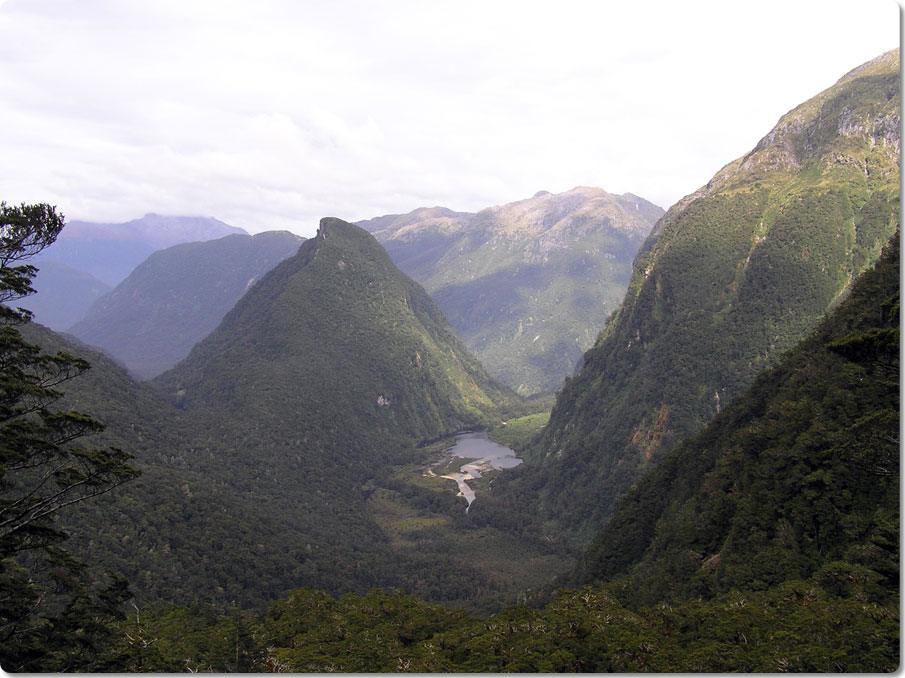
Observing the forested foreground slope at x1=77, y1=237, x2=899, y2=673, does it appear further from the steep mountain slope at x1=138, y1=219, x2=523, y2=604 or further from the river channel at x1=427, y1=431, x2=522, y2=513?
A: the river channel at x1=427, y1=431, x2=522, y2=513

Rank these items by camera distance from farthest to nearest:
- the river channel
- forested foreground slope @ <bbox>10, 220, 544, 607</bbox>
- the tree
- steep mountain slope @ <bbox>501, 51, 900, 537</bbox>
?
the river channel → steep mountain slope @ <bbox>501, 51, 900, 537</bbox> → forested foreground slope @ <bbox>10, 220, 544, 607</bbox> → the tree

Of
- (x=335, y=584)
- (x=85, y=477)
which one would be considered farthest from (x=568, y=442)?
(x=85, y=477)

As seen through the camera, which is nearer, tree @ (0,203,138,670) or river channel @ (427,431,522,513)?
tree @ (0,203,138,670)

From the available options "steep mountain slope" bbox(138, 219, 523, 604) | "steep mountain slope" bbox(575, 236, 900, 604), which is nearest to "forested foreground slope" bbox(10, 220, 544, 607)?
"steep mountain slope" bbox(138, 219, 523, 604)

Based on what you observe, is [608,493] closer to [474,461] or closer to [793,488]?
[793,488]

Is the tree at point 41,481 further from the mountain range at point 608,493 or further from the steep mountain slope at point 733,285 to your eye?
the steep mountain slope at point 733,285

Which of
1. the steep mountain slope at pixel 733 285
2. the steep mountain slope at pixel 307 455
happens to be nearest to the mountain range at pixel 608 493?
the steep mountain slope at pixel 733 285

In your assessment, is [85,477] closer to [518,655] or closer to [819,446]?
[518,655]

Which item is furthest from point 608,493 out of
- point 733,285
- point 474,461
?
point 474,461
